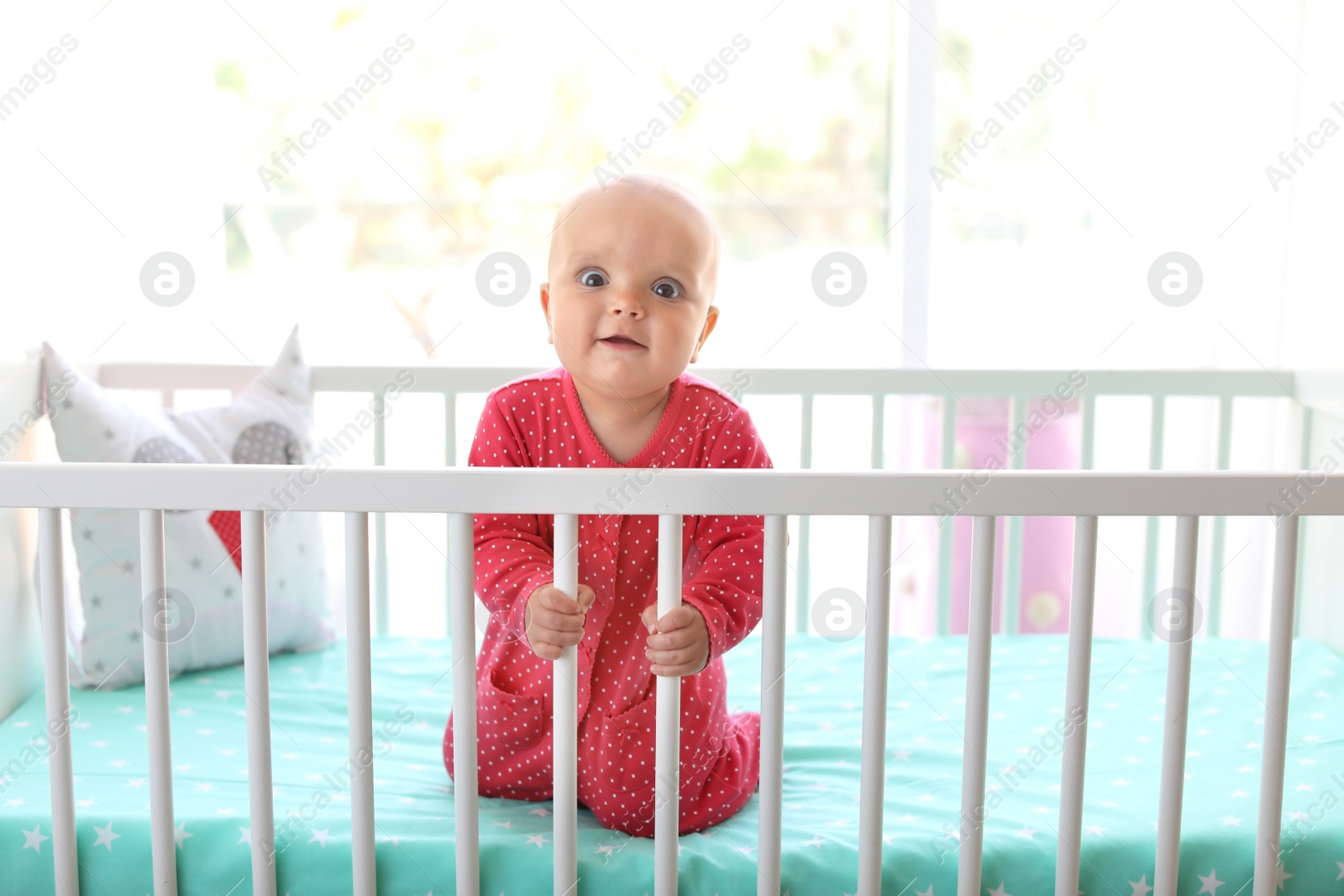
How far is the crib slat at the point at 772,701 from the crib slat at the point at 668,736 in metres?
0.07

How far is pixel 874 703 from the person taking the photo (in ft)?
2.98

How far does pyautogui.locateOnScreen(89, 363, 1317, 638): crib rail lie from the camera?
1.60 meters

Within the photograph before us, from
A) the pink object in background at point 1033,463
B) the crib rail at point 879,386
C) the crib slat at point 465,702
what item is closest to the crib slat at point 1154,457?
the crib rail at point 879,386

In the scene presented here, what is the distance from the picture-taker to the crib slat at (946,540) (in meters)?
1.64

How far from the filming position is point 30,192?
1.43 metres

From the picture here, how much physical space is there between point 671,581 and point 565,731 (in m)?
0.15

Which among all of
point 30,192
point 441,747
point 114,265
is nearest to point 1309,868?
point 441,747

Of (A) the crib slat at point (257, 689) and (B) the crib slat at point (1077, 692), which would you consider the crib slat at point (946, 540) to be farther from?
(A) the crib slat at point (257, 689)

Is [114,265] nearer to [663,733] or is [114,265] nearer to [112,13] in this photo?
[112,13]
